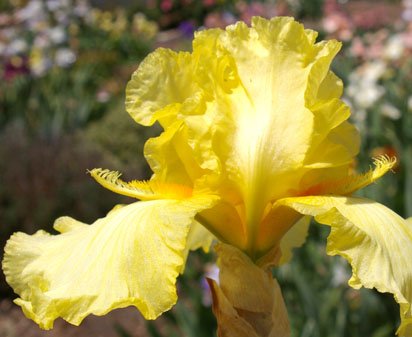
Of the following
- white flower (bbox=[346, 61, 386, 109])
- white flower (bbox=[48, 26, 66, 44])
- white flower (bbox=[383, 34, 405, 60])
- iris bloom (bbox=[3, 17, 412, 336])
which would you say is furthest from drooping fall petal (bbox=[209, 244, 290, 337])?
white flower (bbox=[48, 26, 66, 44])

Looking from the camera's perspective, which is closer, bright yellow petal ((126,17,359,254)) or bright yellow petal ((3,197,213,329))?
bright yellow petal ((3,197,213,329))

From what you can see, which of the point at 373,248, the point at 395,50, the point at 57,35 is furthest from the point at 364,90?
the point at 57,35

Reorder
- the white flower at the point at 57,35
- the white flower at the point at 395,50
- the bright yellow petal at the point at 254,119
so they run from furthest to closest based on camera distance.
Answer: the white flower at the point at 57,35
the white flower at the point at 395,50
the bright yellow petal at the point at 254,119

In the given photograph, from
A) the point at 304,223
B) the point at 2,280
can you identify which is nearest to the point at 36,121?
the point at 2,280

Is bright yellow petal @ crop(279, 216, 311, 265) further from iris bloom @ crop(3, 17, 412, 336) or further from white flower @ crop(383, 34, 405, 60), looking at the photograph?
white flower @ crop(383, 34, 405, 60)

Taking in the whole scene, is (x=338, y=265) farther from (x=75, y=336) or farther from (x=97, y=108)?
(x=97, y=108)

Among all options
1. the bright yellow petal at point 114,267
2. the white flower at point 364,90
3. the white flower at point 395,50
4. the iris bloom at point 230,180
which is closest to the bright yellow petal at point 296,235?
the iris bloom at point 230,180

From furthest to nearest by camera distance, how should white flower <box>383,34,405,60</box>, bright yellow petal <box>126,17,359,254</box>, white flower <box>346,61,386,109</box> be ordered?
white flower <box>383,34,405,60</box> → white flower <box>346,61,386,109</box> → bright yellow petal <box>126,17,359,254</box>

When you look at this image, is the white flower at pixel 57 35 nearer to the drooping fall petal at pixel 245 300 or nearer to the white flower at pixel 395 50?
the white flower at pixel 395 50
